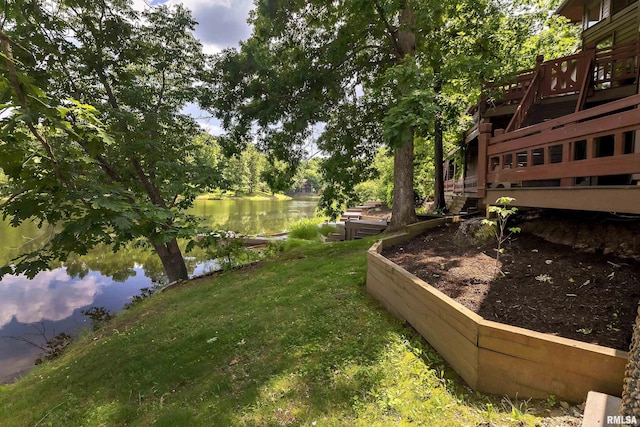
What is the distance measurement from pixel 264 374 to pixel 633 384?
8.70 feet

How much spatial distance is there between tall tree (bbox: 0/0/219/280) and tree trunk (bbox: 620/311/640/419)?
3.22m

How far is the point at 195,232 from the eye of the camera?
3137 mm

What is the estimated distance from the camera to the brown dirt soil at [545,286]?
2453 mm

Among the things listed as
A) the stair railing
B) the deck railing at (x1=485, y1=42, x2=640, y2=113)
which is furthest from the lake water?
the deck railing at (x1=485, y1=42, x2=640, y2=113)

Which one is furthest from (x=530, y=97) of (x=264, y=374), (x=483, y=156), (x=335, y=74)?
(x=264, y=374)

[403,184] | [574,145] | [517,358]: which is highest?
[574,145]

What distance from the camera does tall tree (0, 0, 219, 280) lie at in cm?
239

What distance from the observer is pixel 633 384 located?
62.5 inches

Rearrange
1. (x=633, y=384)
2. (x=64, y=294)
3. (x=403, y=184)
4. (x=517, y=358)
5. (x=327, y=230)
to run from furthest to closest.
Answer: (x=327, y=230)
(x=64, y=294)
(x=403, y=184)
(x=517, y=358)
(x=633, y=384)

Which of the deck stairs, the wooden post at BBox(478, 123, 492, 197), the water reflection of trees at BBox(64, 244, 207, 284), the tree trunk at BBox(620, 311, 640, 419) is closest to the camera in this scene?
the tree trunk at BBox(620, 311, 640, 419)

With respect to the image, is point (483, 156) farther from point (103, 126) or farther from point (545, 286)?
point (103, 126)

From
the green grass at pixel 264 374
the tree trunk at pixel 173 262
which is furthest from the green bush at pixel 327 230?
the green grass at pixel 264 374

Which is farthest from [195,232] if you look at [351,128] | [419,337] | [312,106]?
[351,128]

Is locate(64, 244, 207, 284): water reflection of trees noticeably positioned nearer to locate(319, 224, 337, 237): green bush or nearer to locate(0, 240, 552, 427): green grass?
locate(319, 224, 337, 237): green bush
